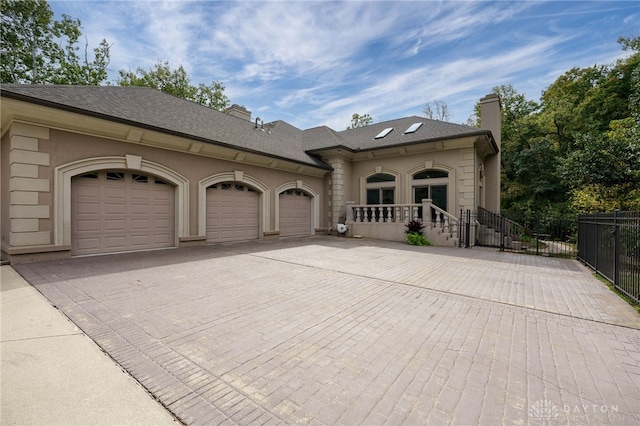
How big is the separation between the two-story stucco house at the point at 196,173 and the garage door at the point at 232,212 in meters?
0.05

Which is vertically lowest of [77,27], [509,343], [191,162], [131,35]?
[509,343]

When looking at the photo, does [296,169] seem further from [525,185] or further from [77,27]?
[77,27]

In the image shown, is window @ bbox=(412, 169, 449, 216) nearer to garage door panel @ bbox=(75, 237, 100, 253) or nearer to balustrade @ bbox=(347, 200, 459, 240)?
balustrade @ bbox=(347, 200, 459, 240)

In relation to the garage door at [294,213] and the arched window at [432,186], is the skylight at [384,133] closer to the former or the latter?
the arched window at [432,186]

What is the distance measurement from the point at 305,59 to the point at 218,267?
996 centimetres

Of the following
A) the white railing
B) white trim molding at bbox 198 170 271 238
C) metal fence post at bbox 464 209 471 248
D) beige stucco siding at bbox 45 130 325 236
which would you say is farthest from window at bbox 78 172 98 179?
metal fence post at bbox 464 209 471 248

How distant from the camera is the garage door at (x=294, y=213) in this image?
14132 mm

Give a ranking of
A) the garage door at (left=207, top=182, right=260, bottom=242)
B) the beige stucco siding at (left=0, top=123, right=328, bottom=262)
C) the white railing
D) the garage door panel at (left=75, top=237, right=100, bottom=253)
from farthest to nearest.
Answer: the white railing → the garage door at (left=207, top=182, right=260, bottom=242) → the garage door panel at (left=75, top=237, right=100, bottom=253) → the beige stucco siding at (left=0, top=123, right=328, bottom=262)

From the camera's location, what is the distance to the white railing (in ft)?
40.4

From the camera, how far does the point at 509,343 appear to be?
3264 mm

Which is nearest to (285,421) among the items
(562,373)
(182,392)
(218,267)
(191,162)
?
(182,392)

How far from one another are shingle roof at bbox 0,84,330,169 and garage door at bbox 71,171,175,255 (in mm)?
1955

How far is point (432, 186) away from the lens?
46.8ft

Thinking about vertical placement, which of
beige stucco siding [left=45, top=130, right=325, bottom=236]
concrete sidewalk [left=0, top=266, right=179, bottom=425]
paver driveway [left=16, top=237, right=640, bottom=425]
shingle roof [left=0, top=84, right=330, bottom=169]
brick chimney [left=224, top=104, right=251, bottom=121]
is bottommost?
paver driveway [left=16, top=237, right=640, bottom=425]
